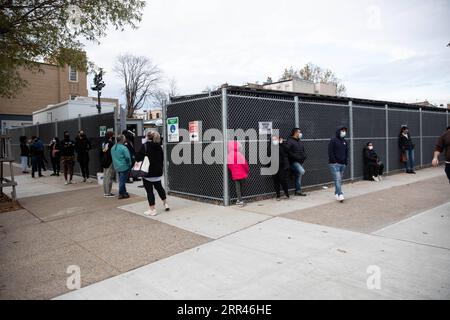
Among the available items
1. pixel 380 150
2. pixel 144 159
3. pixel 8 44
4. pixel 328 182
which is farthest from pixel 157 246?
pixel 380 150

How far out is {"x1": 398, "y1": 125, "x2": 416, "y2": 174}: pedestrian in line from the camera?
1309cm

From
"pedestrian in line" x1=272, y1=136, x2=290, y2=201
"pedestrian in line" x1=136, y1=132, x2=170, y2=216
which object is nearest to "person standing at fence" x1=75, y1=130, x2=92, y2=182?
"pedestrian in line" x1=136, y1=132, x2=170, y2=216

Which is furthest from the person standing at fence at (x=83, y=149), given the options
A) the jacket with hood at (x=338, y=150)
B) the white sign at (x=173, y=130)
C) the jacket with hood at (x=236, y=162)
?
the jacket with hood at (x=338, y=150)

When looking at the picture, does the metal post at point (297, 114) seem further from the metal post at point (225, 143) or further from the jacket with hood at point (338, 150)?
the metal post at point (225, 143)

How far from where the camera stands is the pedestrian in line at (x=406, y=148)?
13.1 metres

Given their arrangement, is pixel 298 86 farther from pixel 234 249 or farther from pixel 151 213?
pixel 234 249

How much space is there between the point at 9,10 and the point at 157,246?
843cm

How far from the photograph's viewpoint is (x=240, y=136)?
8031 mm

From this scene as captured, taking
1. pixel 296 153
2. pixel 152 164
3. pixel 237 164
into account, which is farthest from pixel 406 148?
pixel 152 164

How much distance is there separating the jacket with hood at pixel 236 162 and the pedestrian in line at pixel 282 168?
1.07m

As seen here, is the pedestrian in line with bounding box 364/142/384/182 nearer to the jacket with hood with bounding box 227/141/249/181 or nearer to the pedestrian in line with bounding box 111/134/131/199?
the jacket with hood with bounding box 227/141/249/181

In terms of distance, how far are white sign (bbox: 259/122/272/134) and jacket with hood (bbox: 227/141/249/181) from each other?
106 centimetres
